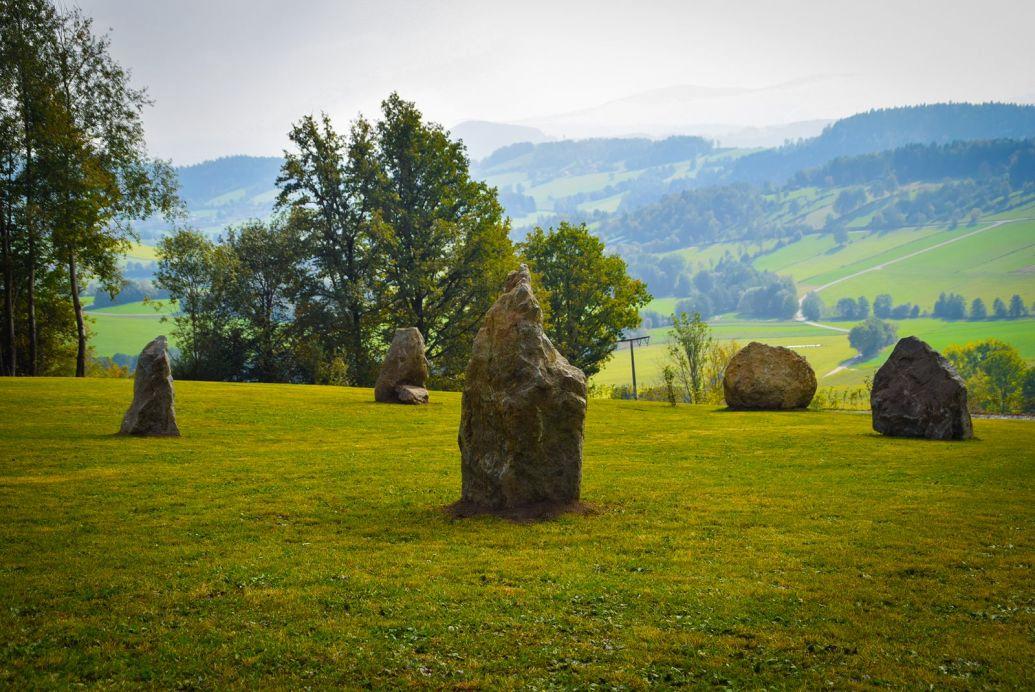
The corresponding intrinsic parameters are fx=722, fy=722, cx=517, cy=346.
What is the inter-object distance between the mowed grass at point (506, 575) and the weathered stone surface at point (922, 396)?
465 cm

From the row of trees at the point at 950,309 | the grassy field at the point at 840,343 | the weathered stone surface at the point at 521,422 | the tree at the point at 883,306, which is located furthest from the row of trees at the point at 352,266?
the tree at the point at 883,306

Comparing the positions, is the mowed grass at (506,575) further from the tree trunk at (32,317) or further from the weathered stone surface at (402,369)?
the tree trunk at (32,317)

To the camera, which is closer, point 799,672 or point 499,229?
point 799,672

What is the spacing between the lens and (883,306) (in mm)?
193875

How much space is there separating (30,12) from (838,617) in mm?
56146

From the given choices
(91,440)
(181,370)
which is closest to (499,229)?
(181,370)

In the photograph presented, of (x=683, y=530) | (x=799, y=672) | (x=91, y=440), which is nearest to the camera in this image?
(x=799, y=672)

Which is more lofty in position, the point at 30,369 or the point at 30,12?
the point at 30,12

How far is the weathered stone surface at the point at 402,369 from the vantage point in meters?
36.6

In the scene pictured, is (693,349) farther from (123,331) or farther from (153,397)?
(123,331)

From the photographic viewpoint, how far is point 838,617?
8953 millimetres

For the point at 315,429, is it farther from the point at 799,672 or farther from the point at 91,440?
the point at 799,672

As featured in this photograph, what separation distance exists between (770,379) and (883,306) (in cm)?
17665

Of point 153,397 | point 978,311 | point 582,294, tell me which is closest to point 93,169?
point 153,397
